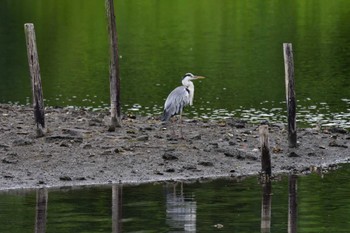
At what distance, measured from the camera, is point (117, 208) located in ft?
75.9

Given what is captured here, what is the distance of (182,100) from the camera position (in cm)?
3192

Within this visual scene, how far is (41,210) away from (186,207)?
2.95 m

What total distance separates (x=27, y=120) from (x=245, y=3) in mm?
66035

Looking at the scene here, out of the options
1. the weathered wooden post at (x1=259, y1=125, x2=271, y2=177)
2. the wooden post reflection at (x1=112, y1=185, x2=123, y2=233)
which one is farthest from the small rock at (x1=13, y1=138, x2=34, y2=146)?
the weathered wooden post at (x1=259, y1=125, x2=271, y2=177)

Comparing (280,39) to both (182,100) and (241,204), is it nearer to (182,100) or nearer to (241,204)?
(182,100)

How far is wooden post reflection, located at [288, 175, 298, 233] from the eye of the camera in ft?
69.4

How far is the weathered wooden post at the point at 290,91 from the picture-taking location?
2994 cm

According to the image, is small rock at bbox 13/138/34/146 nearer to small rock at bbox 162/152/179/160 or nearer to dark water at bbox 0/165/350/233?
small rock at bbox 162/152/179/160

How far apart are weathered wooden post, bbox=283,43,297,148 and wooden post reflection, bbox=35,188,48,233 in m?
8.05

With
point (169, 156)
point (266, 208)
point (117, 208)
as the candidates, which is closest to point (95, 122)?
point (169, 156)

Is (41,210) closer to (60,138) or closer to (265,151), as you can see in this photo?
(265,151)

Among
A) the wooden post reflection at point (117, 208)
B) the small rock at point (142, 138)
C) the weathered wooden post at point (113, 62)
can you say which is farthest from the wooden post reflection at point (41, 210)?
the weathered wooden post at point (113, 62)

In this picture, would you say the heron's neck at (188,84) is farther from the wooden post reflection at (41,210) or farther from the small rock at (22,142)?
the wooden post reflection at (41,210)

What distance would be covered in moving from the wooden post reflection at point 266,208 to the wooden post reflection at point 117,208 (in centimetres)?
269
